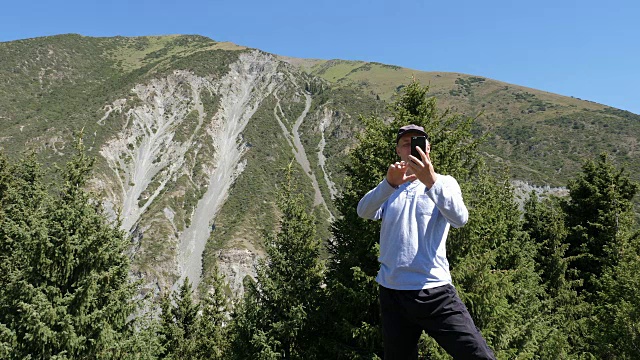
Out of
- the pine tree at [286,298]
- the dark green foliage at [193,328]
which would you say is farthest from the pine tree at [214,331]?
the pine tree at [286,298]

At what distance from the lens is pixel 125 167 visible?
11806cm

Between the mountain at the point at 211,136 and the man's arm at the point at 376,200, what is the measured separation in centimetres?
7215

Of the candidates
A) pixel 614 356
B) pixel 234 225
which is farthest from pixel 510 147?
pixel 614 356

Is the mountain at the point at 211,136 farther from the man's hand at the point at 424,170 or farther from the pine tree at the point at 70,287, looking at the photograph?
the man's hand at the point at 424,170

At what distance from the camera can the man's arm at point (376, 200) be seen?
2983 millimetres

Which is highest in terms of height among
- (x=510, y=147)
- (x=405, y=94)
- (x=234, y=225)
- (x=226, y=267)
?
(x=510, y=147)

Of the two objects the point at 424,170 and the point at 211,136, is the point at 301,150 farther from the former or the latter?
the point at 424,170

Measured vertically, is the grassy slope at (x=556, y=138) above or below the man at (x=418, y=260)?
above

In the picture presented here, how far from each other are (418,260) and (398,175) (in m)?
0.66

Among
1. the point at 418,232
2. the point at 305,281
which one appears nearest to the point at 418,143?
the point at 418,232

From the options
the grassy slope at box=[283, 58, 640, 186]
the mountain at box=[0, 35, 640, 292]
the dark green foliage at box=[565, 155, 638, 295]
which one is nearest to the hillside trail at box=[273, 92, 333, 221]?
the mountain at box=[0, 35, 640, 292]

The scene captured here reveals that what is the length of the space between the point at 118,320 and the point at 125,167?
122534mm

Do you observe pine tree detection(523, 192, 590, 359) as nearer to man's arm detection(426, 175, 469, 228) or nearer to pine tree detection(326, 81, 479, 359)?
pine tree detection(326, 81, 479, 359)

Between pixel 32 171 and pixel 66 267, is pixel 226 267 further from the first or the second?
pixel 66 267
